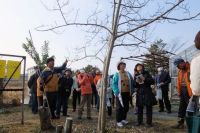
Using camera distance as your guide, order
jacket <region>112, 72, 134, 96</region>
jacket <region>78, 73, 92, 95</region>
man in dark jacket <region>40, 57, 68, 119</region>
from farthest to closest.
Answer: jacket <region>78, 73, 92, 95</region>
man in dark jacket <region>40, 57, 68, 119</region>
jacket <region>112, 72, 134, 96</region>

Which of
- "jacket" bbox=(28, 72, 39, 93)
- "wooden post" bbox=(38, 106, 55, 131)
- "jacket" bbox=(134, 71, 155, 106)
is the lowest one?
"wooden post" bbox=(38, 106, 55, 131)

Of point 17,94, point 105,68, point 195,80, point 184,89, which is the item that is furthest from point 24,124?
point 17,94

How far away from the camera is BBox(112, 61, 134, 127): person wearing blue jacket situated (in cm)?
1132

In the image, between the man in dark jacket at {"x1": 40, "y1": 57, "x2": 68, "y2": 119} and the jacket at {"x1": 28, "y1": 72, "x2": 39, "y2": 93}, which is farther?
the jacket at {"x1": 28, "y1": 72, "x2": 39, "y2": 93}

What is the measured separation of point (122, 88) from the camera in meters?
11.4

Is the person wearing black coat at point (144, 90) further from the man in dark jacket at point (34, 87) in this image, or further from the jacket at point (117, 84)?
the man in dark jacket at point (34, 87)

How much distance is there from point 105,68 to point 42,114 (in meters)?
2.39

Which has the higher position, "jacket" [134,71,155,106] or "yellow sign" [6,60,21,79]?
"yellow sign" [6,60,21,79]

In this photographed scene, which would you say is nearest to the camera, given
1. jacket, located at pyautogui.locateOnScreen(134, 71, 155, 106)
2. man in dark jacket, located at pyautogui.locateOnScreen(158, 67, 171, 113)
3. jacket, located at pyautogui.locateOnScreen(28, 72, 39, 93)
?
jacket, located at pyautogui.locateOnScreen(134, 71, 155, 106)

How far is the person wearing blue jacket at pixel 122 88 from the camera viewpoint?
1132 cm

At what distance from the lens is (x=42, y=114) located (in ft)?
34.7

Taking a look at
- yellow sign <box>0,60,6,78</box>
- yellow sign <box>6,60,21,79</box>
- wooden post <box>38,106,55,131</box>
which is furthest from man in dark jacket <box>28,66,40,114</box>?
wooden post <box>38,106,55,131</box>

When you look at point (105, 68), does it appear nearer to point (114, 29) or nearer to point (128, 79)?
point (114, 29)

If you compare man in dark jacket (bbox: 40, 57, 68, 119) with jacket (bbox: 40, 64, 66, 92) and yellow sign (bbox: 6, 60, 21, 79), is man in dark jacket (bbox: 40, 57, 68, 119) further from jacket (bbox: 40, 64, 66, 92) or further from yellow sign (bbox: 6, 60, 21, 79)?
yellow sign (bbox: 6, 60, 21, 79)
